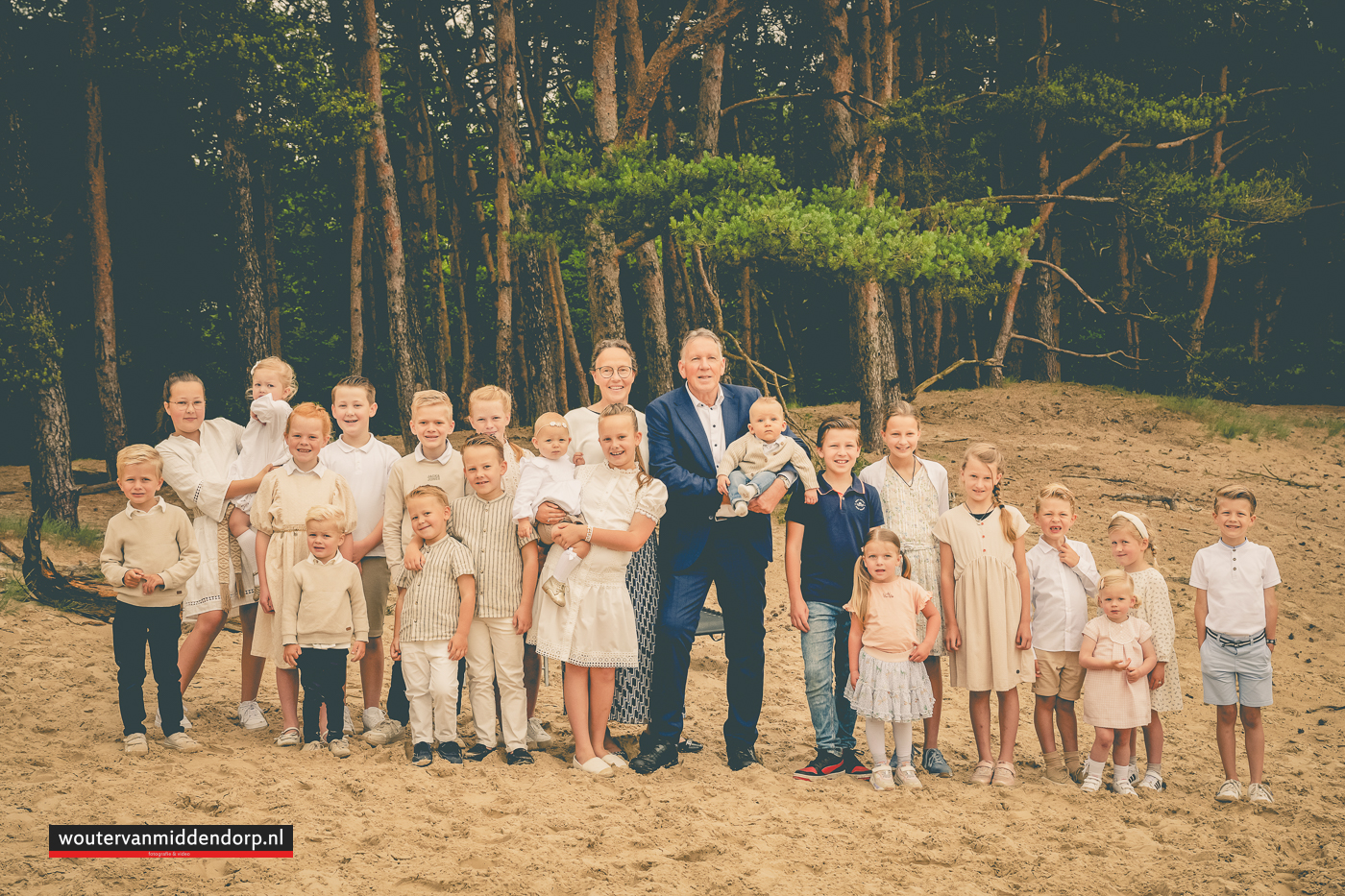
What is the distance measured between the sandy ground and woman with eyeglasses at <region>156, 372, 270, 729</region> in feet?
1.78

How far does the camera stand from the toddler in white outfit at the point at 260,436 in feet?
14.5

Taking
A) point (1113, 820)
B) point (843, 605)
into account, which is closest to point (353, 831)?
point (843, 605)

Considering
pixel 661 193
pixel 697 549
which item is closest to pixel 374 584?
pixel 697 549

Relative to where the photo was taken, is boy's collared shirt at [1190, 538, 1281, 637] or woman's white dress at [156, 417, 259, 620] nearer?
boy's collared shirt at [1190, 538, 1281, 637]

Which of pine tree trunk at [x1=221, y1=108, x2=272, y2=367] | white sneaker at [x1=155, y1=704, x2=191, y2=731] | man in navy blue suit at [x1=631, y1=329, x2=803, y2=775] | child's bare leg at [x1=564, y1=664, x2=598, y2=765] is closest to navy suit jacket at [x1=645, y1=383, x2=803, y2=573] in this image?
man in navy blue suit at [x1=631, y1=329, x2=803, y2=775]

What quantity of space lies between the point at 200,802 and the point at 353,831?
0.65 meters

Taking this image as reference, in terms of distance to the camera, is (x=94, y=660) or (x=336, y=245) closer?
(x=94, y=660)

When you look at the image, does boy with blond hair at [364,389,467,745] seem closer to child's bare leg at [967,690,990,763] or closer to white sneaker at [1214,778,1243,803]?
child's bare leg at [967,690,990,763]

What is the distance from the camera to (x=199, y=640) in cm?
441

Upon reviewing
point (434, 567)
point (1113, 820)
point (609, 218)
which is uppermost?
point (609, 218)

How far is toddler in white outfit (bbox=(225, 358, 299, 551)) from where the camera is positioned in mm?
4430

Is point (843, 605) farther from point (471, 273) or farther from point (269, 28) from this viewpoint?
point (471, 273)

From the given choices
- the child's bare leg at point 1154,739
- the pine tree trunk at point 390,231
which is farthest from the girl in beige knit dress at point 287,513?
the pine tree trunk at point 390,231

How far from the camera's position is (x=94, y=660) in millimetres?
5664
